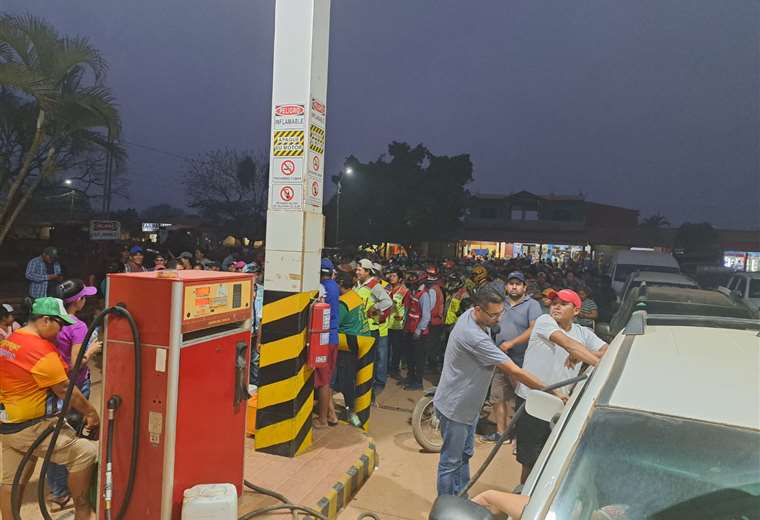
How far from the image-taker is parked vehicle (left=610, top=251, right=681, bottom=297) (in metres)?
16.1

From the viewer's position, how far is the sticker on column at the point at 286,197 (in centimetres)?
480

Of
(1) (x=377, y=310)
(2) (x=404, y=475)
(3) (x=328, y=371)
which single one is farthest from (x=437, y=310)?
(2) (x=404, y=475)

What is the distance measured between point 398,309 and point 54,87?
22.7 feet

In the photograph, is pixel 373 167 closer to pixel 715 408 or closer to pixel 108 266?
pixel 108 266

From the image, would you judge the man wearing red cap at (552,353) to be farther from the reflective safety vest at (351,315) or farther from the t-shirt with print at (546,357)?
the reflective safety vest at (351,315)

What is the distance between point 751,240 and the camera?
4284 centimetres

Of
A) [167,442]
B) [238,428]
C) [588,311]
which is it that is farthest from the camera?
[588,311]

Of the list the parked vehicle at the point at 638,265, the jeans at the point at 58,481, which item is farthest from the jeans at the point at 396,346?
the parked vehicle at the point at 638,265

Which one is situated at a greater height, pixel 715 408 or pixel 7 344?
pixel 715 408

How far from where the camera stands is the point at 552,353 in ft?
15.0

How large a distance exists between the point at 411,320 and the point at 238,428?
17.3 ft

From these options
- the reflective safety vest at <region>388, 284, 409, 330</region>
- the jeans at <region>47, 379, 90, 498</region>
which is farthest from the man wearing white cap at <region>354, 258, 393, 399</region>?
the jeans at <region>47, 379, 90, 498</region>

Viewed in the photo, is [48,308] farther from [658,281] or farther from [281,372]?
[658,281]

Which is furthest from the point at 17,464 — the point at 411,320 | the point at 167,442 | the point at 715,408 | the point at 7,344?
the point at 411,320
